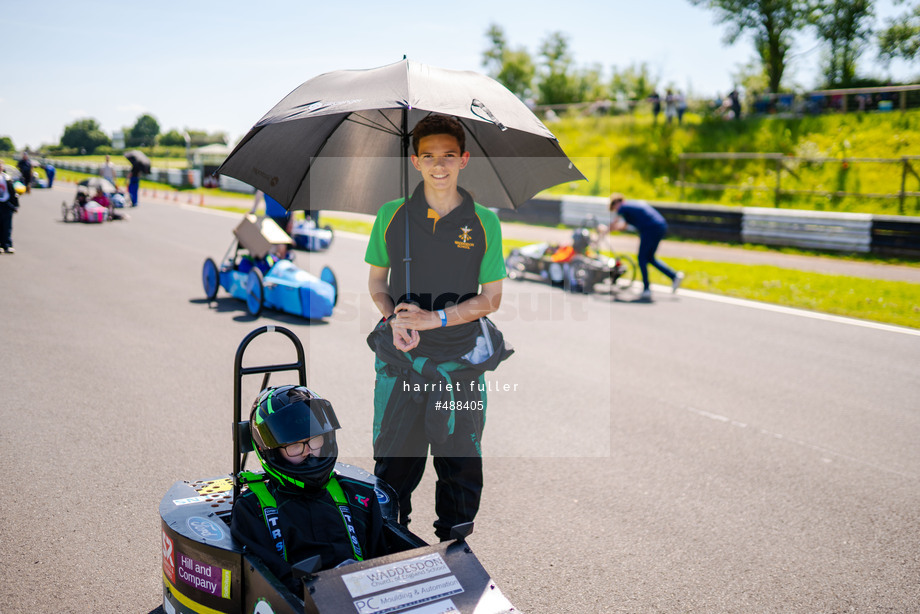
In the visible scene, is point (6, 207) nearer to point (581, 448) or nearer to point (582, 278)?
point (582, 278)

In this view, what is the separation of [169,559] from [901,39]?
46607mm

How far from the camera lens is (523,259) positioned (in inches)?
472

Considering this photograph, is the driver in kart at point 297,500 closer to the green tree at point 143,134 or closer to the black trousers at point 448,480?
the black trousers at point 448,480

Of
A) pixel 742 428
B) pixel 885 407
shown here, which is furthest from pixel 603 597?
pixel 885 407

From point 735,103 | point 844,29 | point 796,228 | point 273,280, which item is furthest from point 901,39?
point 273,280

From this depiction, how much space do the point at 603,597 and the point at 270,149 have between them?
263 cm

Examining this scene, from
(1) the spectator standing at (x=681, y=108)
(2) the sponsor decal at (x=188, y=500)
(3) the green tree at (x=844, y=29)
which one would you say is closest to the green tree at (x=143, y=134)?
(2) the sponsor decal at (x=188, y=500)

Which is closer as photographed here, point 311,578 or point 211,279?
point 311,578

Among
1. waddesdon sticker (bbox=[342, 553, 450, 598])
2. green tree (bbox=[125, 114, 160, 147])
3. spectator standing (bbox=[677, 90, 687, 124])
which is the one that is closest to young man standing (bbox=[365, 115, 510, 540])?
waddesdon sticker (bbox=[342, 553, 450, 598])

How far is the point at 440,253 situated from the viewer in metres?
2.95

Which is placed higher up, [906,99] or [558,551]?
[906,99]

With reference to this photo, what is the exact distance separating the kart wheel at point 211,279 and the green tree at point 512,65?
216 feet

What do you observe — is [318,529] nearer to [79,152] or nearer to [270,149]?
[270,149]

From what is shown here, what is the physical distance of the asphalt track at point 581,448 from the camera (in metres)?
3.32
